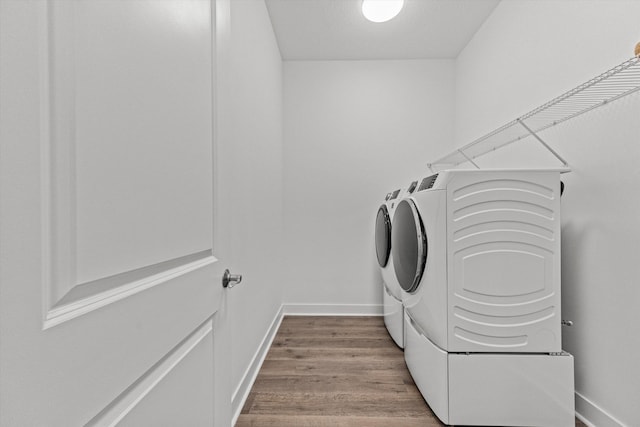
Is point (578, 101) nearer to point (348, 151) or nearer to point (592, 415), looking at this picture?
point (592, 415)

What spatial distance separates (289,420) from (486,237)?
112cm

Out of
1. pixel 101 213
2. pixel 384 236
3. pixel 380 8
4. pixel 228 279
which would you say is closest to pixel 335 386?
pixel 384 236

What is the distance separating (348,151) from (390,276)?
A: 4.08 ft

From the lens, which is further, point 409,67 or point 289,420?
point 409,67

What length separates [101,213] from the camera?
0.41 metres

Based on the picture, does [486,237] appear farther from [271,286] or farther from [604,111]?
[271,286]

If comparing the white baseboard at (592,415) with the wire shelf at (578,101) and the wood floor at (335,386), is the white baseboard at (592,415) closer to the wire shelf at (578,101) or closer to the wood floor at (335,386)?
the wood floor at (335,386)

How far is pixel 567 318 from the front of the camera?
5.02 ft

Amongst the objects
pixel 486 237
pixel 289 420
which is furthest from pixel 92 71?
pixel 289 420

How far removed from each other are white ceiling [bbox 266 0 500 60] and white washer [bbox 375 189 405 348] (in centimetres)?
126

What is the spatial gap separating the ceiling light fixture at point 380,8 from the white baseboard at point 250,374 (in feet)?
7.17

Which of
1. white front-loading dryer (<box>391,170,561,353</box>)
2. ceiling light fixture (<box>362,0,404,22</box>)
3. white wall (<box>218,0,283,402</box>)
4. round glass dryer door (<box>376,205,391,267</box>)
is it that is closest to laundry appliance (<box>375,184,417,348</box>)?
round glass dryer door (<box>376,205,391,267</box>)

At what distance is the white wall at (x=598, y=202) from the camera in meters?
1.24

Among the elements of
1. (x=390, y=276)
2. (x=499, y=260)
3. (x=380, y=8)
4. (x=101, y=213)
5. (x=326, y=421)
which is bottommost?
(x=326, y=421)
